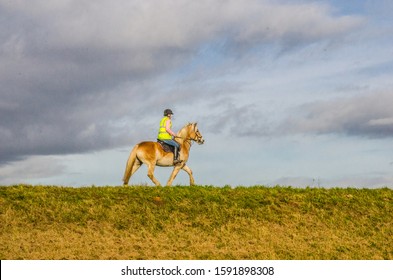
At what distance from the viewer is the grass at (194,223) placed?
15.6m

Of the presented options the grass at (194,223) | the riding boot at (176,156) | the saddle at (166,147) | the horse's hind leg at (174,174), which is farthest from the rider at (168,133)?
the grass at (194,223)

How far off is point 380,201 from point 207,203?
657cm

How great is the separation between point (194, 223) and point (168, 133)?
25.5 feet

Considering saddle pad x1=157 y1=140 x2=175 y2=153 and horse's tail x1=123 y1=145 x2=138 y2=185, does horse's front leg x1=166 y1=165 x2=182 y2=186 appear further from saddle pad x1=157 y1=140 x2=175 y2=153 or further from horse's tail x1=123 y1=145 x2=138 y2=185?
horse's tail x1=123 y1=145 x2=138 y2=185

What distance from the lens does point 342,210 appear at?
65.5 ft

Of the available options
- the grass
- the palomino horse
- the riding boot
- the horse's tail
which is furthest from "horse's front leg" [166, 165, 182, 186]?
the grass

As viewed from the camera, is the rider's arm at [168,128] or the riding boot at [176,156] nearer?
the rider's arm at [168,128]

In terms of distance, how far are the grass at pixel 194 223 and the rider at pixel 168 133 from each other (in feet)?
11.4

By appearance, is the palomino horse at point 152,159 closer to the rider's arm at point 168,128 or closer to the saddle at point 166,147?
the saddle at point 166,147

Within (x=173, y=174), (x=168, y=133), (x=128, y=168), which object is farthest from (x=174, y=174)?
(x=128, y=168)

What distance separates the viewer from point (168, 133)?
989 inches

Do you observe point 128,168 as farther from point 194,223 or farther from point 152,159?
point 194,223
